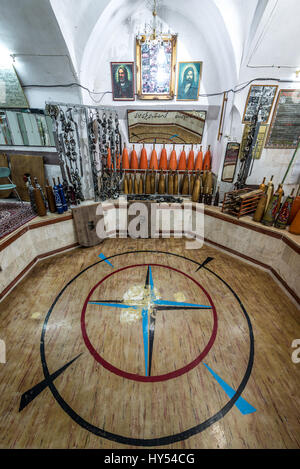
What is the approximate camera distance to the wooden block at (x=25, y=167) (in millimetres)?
4723

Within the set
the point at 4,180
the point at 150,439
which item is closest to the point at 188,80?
the point at 4,180

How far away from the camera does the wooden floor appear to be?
5.45 feet

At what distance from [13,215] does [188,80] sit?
16.0ft

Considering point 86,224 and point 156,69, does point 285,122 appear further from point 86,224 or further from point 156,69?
point 86,224

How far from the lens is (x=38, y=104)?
4312mm

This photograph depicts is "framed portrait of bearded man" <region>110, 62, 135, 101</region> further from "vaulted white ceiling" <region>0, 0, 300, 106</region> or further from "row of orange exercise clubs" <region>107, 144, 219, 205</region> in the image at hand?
"row of orange exercise clubs" <region>107, 144, 219, 205</region>

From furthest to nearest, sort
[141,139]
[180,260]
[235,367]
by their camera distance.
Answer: [141,139], [180,260], [235,367]

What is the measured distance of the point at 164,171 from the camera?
5105 millimetres

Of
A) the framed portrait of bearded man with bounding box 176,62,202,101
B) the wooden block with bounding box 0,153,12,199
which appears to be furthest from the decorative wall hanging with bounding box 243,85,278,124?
the wooden block with bounding box 0,153,12,199

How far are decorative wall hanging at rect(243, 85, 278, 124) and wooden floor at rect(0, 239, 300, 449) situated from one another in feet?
10.7

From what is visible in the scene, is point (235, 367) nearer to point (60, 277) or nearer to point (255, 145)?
point (60, 277)

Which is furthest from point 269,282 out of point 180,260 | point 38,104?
point 38,104

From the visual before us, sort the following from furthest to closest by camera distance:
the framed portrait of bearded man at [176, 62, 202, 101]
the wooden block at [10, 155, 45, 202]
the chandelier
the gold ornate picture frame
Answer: the wooden block at [10, 155, 45, 202], the framed portrait of bearded man at [176, 62, 202, 101], the gold ornate picture frame, the chandelier

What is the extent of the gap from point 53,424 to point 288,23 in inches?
241
